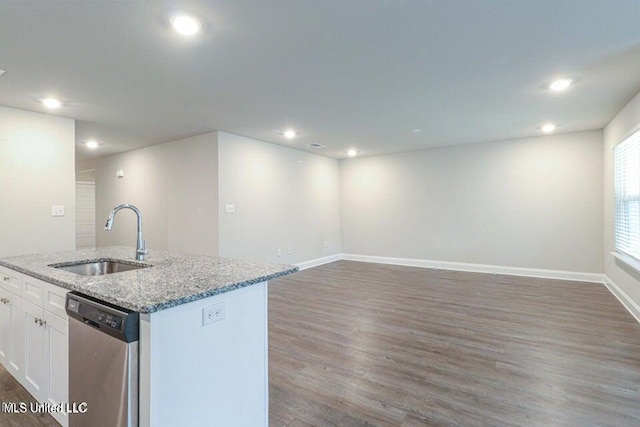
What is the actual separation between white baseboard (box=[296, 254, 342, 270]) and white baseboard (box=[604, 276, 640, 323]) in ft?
15.6

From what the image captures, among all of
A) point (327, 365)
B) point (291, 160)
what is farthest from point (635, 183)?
point (291, 160)

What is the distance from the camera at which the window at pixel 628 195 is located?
12.0ft

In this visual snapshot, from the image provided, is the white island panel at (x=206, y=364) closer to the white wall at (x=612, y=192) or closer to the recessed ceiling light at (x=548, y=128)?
the white wall at (x=612, y=192)

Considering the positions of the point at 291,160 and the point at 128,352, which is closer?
the point at 128,352

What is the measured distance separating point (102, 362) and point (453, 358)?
2444 mm

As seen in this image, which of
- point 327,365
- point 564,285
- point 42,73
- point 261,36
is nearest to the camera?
point 261,36

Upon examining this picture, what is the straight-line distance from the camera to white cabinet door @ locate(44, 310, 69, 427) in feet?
5.50

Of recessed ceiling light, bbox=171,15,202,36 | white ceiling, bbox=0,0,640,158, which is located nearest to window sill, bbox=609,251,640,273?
white ceiling, bbox=0,0,640,158

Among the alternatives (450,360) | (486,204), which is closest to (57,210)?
(450,360)

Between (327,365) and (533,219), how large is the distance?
4.93 meters

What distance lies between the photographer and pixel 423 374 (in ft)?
7.87

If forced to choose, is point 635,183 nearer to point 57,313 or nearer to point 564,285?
point 564,285

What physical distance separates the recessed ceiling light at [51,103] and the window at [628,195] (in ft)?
20.9

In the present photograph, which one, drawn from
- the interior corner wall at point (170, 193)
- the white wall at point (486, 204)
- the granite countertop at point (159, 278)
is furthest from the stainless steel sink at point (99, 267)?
the white wall at point (486, 204)
